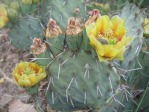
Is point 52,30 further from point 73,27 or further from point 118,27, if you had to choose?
point 118,27

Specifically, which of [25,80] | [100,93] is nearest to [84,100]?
[100,93]

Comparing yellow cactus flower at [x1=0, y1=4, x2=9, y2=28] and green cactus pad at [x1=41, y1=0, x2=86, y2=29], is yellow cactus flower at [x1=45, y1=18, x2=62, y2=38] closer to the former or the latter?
green cactus pad at [x1=41, y1=0, x2=86, y2=29]

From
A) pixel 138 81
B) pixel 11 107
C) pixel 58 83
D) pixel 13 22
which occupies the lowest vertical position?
pixel 11 107

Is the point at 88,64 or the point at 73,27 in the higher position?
the point at 73,27

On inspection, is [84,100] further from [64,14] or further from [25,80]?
[64,14]

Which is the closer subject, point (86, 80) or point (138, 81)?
point (86, 80)

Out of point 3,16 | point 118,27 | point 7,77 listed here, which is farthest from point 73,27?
point 7,77

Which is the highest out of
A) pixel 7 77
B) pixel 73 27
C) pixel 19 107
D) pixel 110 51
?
pixel 73 27
